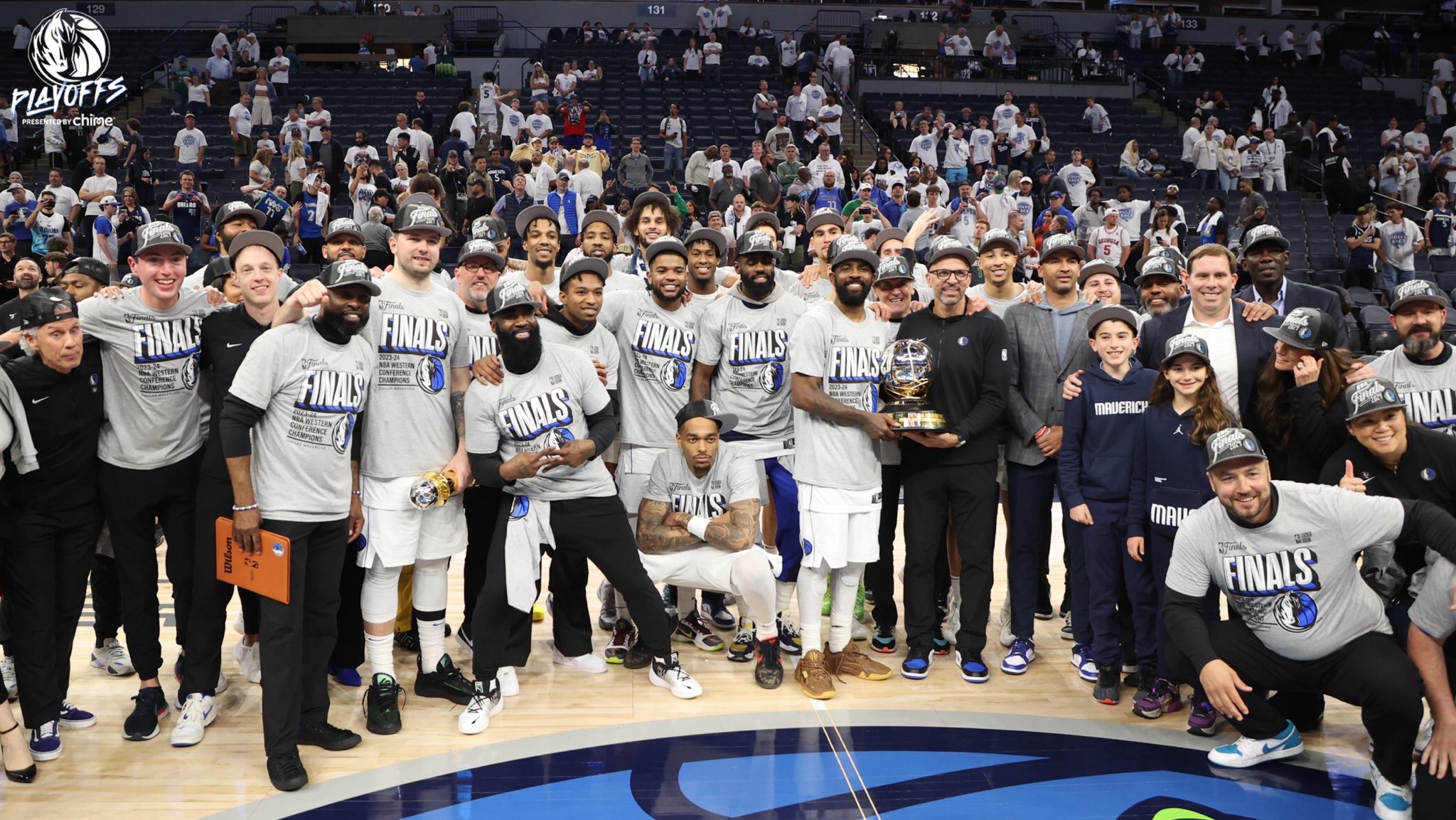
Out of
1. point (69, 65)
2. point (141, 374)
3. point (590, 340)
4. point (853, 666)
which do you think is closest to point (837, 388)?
point (590, 340)

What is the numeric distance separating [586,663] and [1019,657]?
83.6 inches

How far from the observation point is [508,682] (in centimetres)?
561

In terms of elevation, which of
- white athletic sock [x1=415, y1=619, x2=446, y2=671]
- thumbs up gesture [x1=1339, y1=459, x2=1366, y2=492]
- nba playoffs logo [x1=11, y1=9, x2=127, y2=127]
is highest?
nba playoffs logo [x1=11, y1=9, x2=127, y2=127]

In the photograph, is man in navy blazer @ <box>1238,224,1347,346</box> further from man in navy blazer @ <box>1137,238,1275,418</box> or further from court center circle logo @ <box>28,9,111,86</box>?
court center circle logo @ <box>28,9,111,86</box>

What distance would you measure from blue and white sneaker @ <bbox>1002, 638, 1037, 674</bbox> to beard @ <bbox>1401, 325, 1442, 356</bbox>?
2.17 metres

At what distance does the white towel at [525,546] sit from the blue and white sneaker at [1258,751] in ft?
9.67

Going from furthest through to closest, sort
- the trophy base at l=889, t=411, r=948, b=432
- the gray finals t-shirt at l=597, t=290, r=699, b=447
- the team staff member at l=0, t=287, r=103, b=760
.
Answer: the gray finals t-shirt at l=597, t=290, r=699, b=447
the trophy base at l=889, t=411, r=948, b=432
the team staff member at l=0, t=287, r=103, b=760

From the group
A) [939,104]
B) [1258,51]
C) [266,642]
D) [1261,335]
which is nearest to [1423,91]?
[1258,51]

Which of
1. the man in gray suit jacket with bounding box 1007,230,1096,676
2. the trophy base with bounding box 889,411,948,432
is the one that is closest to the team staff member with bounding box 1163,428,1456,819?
the man in gray suit jacket with bounding box 1007,230,1096,676

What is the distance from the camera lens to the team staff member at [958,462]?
5652mm

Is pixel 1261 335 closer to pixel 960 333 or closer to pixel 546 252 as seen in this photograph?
pixel 960 333

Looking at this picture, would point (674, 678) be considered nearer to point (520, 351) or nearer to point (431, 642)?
point (431, 642)

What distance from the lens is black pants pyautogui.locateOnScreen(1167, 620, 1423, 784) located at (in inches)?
174

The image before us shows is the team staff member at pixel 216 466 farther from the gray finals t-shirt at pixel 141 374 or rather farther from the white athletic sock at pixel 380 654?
the white athletic sock at pixel 380 654
